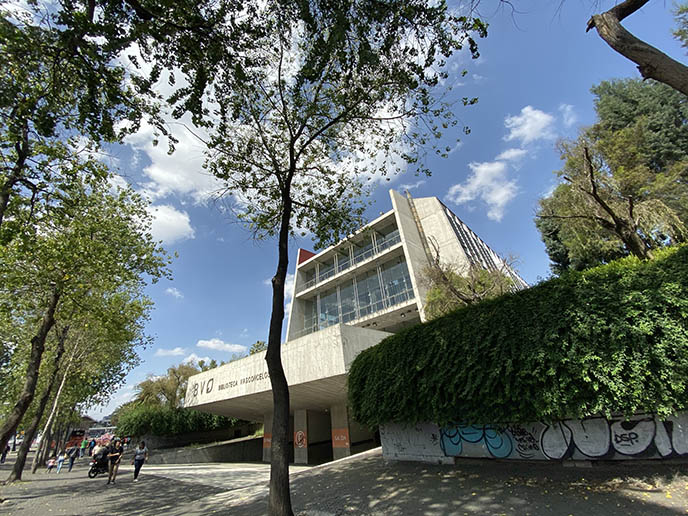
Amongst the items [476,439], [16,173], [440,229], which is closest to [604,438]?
[476,439]

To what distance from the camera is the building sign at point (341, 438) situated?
16.0m

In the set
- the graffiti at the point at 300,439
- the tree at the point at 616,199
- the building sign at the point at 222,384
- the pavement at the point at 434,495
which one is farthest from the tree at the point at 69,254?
the tree at the point at 616,199

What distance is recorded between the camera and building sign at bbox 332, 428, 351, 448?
631 inches

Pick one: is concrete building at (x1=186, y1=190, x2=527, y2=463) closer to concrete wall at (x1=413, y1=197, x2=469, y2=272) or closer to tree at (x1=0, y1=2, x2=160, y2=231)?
concrete wall at (x1=413, y1=197, x2=469, y2=272)

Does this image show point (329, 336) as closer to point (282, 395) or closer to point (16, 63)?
point (282, 395)

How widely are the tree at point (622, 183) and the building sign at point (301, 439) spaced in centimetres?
1722

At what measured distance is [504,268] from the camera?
15242 mm

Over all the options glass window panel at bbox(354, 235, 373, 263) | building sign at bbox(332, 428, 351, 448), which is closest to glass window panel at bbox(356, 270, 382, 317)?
glass window panel at bbox(354, 235, 373, 263)

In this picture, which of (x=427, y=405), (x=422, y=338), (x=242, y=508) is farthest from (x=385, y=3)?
(x=242, y=508)

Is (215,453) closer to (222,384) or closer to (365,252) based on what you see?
(222,384)

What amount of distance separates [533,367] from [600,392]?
0.99m

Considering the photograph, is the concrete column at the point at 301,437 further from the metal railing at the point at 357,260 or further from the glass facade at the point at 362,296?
the metal railing at the point at 357,260

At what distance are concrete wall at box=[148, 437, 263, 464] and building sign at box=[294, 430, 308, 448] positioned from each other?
31.9ft

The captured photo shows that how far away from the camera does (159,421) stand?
2681cm
